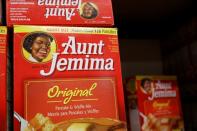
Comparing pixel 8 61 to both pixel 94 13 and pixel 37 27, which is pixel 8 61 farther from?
pixel 94 13

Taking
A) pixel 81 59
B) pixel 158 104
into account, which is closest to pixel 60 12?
pixel 81 59

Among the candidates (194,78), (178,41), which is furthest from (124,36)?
(194,78)

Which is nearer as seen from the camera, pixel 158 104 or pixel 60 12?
pixel 60 12

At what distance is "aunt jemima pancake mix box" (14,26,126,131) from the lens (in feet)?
2.03

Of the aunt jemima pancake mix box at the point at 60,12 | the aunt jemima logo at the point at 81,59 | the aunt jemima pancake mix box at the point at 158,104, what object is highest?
the aunt jemima pancake mix box at the point at 60,12

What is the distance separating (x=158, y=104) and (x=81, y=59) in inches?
16.9

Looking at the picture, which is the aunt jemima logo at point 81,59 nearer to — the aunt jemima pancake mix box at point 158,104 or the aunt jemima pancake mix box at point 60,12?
the aunt jemima pancake mix box at point 60,12

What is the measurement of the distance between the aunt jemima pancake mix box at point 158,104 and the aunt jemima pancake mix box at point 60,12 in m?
0.35

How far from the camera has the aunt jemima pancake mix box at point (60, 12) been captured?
2.21 feet

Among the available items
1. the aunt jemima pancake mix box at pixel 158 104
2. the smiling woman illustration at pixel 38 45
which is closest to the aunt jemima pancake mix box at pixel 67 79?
the smiling woman illustration at pixel 38 45

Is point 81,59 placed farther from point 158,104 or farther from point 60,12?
point 158,104

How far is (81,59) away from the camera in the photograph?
26.5 inches

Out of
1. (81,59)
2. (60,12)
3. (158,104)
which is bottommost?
(158,104)

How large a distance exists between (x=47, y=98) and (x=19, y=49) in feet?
0.40
